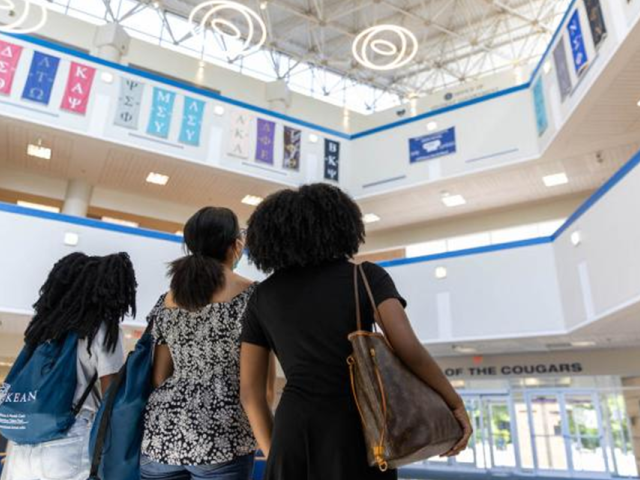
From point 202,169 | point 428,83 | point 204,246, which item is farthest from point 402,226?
point 204,246

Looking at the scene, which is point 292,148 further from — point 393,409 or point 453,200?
point 393,409

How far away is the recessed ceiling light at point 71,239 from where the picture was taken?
8.77 metres

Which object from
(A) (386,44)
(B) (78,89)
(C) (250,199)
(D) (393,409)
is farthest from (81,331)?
(A) (386,44)

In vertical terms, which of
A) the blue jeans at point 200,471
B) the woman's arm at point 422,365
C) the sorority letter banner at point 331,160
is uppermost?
the sorority letter banner at point 331,160

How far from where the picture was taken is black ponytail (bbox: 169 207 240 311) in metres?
2.02

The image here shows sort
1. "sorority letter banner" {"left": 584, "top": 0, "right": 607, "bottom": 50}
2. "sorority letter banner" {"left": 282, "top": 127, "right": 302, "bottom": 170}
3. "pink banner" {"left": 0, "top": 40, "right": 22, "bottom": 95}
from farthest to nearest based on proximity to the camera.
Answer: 1. "sorority letter banner" {"left": 282, "top": 127, "right": 302, "bottom": 170}
2. "pink banner" {"left": 0, "top": 40, "right": 22, "bottom": 95}
3. "sorority letter banner" {"left": 584, "top": 0, "right": 607, "bottom": 50}

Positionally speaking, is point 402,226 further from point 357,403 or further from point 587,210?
point 357,403

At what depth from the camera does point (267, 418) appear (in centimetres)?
174

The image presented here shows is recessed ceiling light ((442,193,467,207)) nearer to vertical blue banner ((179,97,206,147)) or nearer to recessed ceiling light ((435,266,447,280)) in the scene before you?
recessed ceiling light ((435,266,447,280))

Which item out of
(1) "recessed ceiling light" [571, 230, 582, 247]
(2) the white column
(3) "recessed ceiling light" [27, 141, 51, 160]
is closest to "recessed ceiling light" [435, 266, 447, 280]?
(1) "recessed ceiling light" [571, 230, 582, 247]

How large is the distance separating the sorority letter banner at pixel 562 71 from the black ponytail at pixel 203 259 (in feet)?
30.4

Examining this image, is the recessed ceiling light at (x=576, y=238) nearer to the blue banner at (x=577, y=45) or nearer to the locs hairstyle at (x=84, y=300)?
the blue banner at (x=577, y=45)

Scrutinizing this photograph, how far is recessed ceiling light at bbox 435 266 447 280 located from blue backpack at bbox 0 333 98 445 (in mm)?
9315

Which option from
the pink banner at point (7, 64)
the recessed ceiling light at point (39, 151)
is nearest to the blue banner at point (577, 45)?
the pink banner at point (7, 64)
